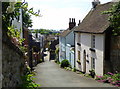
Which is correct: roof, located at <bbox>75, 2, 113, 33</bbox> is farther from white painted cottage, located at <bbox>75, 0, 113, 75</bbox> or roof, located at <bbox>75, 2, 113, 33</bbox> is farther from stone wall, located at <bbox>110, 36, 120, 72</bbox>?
stone wall, located at <bbox>110, 36, 120, 72</bbox>

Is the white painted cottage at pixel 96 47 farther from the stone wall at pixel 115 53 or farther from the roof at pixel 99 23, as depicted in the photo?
the stone wall at pixel 115 53

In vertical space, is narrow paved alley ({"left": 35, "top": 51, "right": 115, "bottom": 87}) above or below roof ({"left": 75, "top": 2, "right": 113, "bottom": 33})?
below

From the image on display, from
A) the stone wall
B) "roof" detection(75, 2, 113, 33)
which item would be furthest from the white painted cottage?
the stone wall

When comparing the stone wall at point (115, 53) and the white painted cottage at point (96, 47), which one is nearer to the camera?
the stone wall at point (115, 53)

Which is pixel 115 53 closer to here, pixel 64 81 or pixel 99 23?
pixel 99 23

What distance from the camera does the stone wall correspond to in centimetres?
1427

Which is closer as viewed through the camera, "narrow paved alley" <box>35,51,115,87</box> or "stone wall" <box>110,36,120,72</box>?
"narrow paved alley" <box>35,51,115,87</box>

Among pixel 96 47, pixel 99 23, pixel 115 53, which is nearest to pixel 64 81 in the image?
pixel 115 53

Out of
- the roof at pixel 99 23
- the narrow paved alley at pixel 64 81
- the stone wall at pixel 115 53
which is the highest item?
the roof at pixel 99 23

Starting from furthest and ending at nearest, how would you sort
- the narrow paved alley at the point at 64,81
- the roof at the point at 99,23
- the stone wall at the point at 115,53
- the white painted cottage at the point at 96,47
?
the roof at the point at 99,23 < the white painted cottage at the point at 96,47 < the stone wall at the point at 115,53 < the narrow paved alley at the point at 64,81

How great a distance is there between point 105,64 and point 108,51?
1.11 metres

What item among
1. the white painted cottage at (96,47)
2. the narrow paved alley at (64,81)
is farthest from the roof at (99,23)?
the narrow paved alley at (64,81)

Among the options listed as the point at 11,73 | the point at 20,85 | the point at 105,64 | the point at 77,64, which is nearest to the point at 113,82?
the point at 105,64

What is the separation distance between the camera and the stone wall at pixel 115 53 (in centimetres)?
1427
